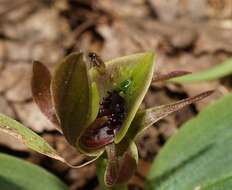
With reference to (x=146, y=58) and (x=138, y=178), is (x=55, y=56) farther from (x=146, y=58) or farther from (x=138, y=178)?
(x=146, y=58)

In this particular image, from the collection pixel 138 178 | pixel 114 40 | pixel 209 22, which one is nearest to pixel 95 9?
pixel 114 40

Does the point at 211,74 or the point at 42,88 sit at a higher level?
the point at 42,88

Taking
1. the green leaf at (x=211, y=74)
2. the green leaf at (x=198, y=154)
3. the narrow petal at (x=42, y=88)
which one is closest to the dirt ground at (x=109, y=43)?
the green leaf at (x=211, y=74)

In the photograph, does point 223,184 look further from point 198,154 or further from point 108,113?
point 108,113

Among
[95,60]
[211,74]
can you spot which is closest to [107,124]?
[95,60]

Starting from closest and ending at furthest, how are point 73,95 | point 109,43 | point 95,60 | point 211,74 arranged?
point 73,95 < point 95,60 < point 211,74 < point 109,43

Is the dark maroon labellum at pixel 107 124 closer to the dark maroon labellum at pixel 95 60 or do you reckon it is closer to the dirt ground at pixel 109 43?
the dark maroon labellum at pixel 95 60

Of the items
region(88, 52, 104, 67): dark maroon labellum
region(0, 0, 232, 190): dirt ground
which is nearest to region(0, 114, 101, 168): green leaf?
region(88, 52, 104, 67): dark maroon labellum
